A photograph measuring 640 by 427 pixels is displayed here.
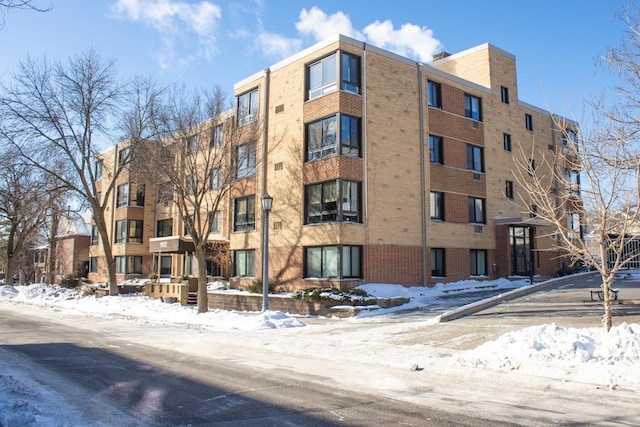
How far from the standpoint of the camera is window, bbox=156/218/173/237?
41.6 metres

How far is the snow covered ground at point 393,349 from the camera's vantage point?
7.28 meters

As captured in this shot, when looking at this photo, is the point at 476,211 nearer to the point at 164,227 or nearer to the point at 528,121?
the point at 528,121

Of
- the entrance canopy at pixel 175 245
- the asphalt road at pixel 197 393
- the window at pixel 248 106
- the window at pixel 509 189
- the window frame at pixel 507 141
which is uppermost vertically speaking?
the window at pixel 248 106

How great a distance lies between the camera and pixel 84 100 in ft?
103

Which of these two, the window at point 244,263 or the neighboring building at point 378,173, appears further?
the window at point 244,263

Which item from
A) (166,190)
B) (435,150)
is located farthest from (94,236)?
(435,150)

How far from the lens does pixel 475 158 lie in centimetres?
3062

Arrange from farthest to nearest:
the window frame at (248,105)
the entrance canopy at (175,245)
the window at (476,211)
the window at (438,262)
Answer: the window at (476,211) → the entrance canopy at (175,245) → the window frame at (248,105) → the window at (438,262)

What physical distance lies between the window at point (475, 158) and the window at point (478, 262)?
497 centimetres

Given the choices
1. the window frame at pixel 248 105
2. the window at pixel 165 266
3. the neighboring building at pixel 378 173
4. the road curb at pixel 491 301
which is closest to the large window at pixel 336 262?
the neighboring building at pixel 378 173

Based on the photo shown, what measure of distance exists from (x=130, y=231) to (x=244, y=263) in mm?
19386

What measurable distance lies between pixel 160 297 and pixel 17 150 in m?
12.3

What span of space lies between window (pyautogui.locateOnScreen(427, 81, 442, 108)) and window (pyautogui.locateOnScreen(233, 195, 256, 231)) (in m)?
11.5

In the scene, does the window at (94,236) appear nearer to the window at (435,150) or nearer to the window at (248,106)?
the window at (248,106)
